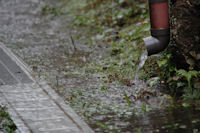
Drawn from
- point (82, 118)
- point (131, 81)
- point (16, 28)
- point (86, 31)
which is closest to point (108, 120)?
point (82, 118)

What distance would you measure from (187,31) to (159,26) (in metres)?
0.49

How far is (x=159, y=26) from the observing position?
5.64 m

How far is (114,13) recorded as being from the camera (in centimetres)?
1045

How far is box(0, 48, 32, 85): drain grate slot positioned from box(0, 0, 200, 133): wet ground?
0.32 metres

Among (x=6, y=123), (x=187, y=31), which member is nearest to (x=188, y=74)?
(x=187, y=31)

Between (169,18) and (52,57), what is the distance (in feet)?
9.80

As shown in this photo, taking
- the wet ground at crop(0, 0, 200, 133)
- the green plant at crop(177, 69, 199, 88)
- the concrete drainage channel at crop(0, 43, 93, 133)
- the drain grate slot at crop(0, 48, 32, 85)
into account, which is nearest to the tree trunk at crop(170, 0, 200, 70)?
the green plant at crop(177, 69, 199, 88)

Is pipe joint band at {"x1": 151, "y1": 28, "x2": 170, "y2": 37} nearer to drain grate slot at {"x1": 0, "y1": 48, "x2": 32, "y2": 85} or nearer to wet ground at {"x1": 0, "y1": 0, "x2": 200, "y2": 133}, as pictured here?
wet ground at {"x1": 0, "y1": 0, "x2": 200, "y2": 133}

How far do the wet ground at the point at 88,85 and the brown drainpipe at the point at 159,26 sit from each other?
2.19 feet

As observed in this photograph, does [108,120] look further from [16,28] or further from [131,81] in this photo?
[16,28]

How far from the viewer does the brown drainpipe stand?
A: 558 centimetres

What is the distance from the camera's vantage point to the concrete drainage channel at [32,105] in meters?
4.49

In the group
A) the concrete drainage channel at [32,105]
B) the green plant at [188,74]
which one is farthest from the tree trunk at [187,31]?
the concrete drainage channel at [32,105]

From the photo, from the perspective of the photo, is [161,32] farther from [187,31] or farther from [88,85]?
[88,85]
